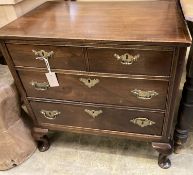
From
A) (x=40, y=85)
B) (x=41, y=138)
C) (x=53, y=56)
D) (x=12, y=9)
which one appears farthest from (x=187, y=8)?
(x=41, y=138)

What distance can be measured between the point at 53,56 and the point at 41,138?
61 cm

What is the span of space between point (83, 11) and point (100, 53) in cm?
36

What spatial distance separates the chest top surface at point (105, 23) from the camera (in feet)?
2.99

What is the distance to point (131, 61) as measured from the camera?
37.4 inches

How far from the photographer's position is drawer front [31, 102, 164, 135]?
3.73ft

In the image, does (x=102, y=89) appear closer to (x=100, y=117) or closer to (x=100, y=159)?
(x=100, y=117)

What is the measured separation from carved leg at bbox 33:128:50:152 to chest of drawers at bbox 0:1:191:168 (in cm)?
9

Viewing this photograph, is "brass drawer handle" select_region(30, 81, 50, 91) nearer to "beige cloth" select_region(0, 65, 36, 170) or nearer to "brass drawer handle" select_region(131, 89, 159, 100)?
"beige cloth" select_region(0, 65, 36, 170)

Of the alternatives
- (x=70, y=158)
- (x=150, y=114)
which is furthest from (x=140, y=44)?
(x=70, y=158)

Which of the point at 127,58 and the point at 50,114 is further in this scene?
the point at 50,114

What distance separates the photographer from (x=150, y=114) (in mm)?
1111

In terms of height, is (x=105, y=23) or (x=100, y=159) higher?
(x=105, y=23)

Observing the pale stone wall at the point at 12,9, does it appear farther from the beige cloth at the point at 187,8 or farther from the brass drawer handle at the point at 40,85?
the beige cloth at the point at 187,8

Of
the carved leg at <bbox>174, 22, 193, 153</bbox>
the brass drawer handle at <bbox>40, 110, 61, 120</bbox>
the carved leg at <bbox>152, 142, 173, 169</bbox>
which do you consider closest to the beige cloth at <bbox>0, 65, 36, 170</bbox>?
the brass drawer handle at <bbox>40, 110, 61, 120</bbox>
